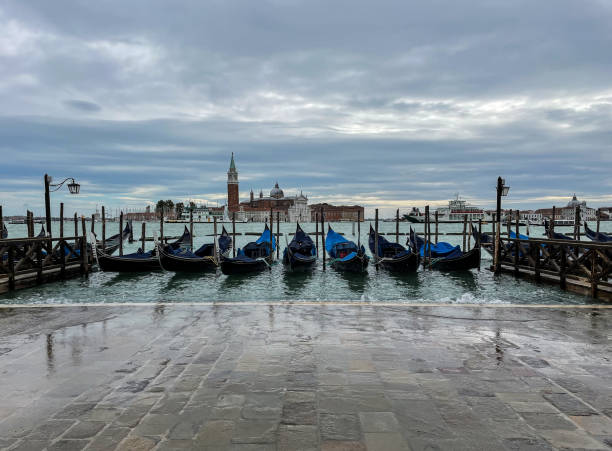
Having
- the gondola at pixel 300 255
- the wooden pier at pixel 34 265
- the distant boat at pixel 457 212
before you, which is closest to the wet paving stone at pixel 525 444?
the wooden pier at pixel 34 265

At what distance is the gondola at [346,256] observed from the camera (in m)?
17.4

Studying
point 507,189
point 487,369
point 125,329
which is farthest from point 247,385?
point 507,189

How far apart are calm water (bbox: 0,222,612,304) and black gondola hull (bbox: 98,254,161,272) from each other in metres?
0.31

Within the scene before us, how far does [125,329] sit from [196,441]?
3279mm

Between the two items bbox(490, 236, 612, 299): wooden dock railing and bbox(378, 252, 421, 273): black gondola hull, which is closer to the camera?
bbox(490, 236, 612, 299): wooden dock railing

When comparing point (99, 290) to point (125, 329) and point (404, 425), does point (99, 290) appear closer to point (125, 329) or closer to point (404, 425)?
point (125, 329)

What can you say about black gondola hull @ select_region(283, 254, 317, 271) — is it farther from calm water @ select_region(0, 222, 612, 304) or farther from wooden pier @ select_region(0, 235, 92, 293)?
wooden pier @ select_region(0, 235, 92, 293)

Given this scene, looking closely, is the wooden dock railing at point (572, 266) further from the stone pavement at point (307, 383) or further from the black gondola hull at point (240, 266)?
the black gondola hull at point (240, 266)

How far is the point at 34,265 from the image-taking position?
39.5 ft

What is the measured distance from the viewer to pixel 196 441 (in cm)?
239

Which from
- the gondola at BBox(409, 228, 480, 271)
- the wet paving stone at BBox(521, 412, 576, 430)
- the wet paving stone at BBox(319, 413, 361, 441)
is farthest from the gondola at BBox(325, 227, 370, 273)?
the wet paving stone at BBox(319, 413, 361, 441)

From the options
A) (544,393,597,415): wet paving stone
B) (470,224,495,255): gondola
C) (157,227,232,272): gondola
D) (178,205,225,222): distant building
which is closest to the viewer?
(544,393,597,415): wet paving stone

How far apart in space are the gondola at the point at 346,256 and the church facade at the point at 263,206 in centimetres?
11667

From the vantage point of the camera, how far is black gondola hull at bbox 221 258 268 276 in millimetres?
16406
